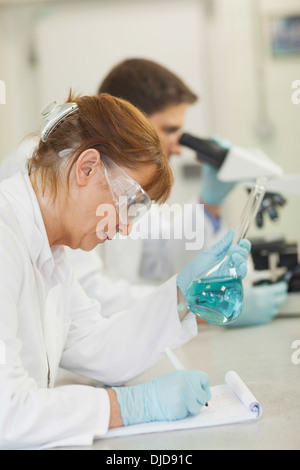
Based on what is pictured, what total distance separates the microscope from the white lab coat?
729 mm

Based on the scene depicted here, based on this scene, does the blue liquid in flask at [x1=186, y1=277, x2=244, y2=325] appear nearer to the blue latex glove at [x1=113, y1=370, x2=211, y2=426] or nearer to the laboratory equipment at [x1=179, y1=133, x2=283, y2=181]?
the blue latex glove at [x1=113, y1=370, x2=211, y2=426]

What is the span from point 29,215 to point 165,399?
457mm

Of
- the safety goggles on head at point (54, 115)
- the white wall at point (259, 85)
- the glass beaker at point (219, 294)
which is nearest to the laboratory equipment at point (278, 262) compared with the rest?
the glass beaker at point (219, 294)

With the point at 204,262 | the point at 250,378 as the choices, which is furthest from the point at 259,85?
the point at 250,378

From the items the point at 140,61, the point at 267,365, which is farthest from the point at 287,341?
the point at 140,61

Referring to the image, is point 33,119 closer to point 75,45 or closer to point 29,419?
point 75,45

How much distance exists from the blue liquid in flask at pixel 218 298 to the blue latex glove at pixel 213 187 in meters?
1.33

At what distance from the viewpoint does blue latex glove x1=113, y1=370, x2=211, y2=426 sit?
1.15m

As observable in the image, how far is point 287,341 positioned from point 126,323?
1.72 ft

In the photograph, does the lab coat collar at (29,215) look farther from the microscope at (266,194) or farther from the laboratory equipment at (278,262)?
the laboratory equipment at (278,262)

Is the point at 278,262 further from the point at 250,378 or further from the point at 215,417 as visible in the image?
the point at 215,417

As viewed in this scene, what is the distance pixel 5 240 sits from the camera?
1.15 metres

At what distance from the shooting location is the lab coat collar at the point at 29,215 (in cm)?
123
